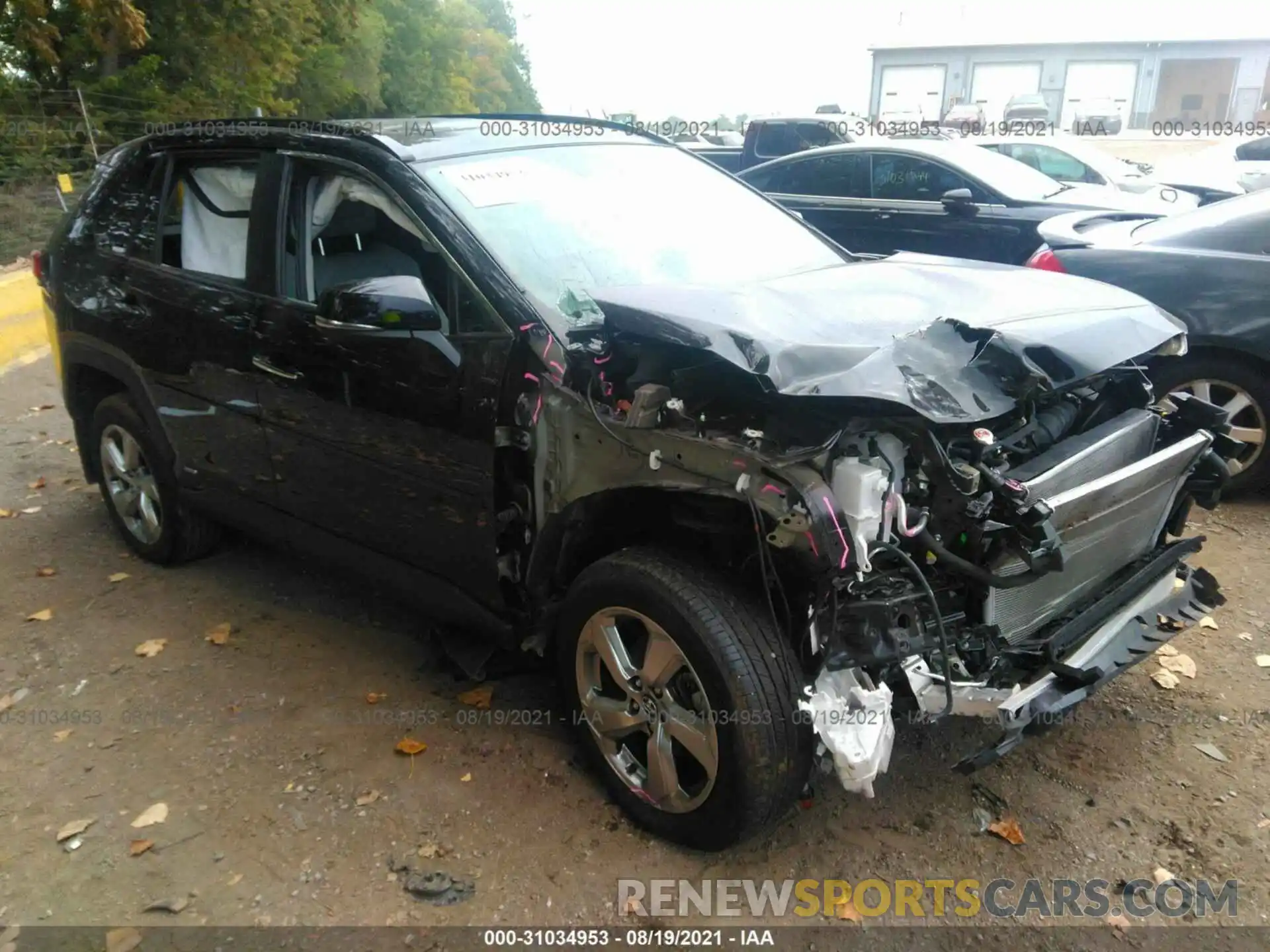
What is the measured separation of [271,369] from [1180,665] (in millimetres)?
3492

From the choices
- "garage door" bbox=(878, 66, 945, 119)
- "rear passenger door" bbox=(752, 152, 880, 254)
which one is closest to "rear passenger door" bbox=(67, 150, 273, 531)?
"rear passenger door" bbox=(752, 152, 880, 254)

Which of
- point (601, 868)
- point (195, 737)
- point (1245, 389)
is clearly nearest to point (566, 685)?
point (601, 868)

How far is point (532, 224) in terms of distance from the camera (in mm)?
3141

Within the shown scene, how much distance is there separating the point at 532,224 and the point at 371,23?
28.1 meters

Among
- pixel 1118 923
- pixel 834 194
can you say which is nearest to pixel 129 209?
pixel 1118 923

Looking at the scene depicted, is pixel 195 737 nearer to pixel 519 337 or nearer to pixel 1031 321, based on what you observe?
pixel 519 337

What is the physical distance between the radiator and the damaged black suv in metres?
0.01

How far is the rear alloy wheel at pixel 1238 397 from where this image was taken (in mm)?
4754

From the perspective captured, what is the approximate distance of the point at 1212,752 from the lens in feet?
10.5

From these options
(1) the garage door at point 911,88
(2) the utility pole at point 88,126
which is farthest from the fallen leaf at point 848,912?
(1) the garage door at point 911,88

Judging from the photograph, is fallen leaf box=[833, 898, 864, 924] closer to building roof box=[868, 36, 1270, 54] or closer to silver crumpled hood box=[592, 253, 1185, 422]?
silver crumpled hood box=[592, 253, 1185, 422]

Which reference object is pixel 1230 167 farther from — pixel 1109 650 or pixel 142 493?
pixel 142 493

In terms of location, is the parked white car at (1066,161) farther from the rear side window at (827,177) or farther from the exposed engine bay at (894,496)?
the exposed engine bay at (894,496)

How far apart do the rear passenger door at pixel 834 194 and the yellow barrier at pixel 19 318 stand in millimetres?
6432
